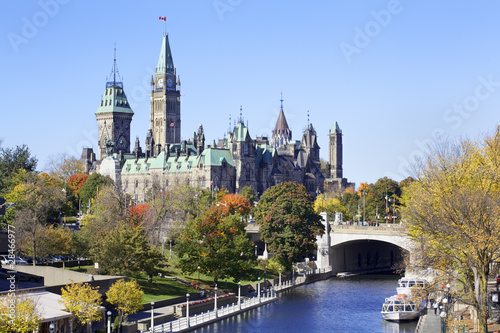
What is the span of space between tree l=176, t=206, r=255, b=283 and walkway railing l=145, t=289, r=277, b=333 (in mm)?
3716

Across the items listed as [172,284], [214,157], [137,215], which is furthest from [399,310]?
[214,157]

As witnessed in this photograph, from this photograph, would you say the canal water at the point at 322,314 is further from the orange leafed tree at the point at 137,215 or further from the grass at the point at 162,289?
the orange leafed tree at the point at 137,215

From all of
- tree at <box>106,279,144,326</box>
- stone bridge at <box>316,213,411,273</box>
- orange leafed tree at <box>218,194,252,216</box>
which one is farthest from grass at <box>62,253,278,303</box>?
orange leafed tree at <box>218,194,252,216</box>

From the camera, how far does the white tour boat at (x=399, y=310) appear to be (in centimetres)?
6900

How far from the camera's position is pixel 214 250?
8012cm

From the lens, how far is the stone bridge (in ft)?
332

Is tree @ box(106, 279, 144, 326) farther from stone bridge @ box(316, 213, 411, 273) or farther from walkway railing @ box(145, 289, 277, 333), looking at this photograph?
stone bridge @ box(316, 213, 411, 273)

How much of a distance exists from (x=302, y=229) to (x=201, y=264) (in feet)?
79.9

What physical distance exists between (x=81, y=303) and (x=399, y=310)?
104 feet

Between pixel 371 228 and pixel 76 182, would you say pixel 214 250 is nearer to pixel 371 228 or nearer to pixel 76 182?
pixel 371 228

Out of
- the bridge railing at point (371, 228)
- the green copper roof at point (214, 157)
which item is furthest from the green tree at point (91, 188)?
the bridge railing at point (371, 228)

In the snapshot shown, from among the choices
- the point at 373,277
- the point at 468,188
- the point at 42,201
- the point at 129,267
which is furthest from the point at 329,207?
the point at 468,188

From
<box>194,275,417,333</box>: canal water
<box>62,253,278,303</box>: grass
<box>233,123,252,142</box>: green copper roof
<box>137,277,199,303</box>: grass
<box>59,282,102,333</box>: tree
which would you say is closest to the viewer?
<box>59,282,102,333</box>: tree

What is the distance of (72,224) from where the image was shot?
4906 inches
